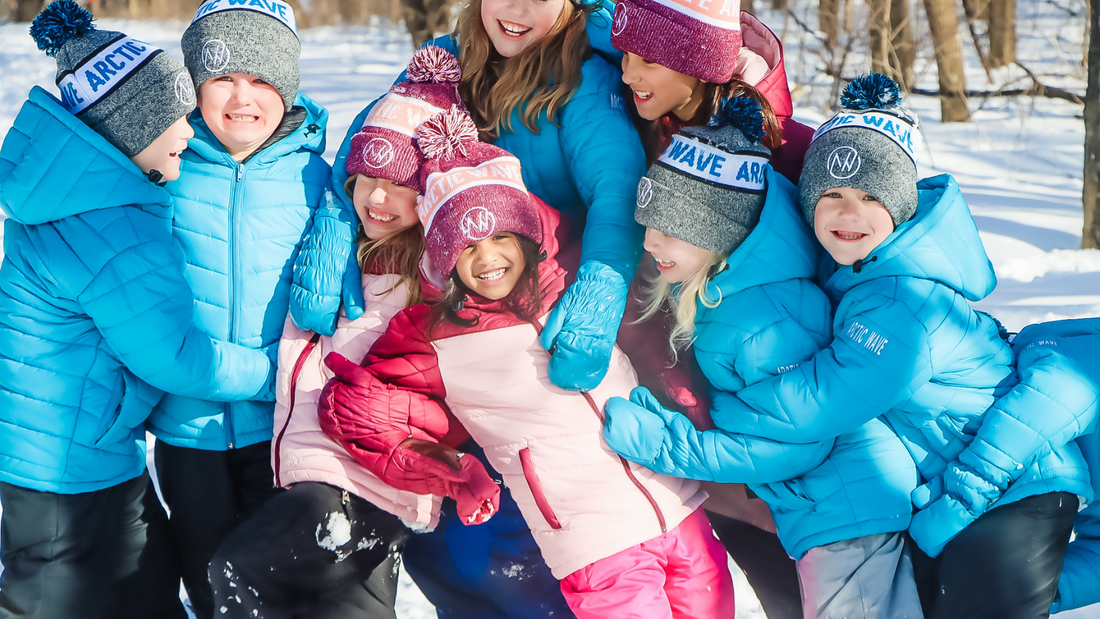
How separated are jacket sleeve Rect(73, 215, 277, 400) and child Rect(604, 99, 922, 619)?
3.49 ft

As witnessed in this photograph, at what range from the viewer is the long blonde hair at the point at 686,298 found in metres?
2.14

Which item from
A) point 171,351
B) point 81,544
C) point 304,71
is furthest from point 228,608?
point 304,71

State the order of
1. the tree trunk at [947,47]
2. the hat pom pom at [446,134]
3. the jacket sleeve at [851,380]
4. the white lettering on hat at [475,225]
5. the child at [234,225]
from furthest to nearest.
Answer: the tree trunk at [947,47]
the child at [234,225]
the hat pom pom at [446,134]
the white lettering on hat at [475,225]
the jacket sleeve at [851,380]

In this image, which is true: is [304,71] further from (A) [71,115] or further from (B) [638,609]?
(B) [638,609]

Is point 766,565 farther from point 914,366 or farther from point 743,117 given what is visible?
point 743,117

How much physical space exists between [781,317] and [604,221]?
52cm

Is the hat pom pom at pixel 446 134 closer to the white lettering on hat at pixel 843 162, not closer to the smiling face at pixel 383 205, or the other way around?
the smiling face at pixel 383 205

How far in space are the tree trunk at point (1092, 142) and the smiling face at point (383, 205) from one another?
14.4 ft

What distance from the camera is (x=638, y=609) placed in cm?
198

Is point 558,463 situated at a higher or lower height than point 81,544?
higher

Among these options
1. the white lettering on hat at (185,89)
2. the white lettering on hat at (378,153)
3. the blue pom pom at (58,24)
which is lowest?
the white lettering on hat at (378,153)

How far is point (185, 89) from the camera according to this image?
2.14m

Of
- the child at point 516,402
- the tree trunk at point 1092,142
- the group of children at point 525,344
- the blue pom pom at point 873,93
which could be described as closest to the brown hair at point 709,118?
the group of children at point 525,344

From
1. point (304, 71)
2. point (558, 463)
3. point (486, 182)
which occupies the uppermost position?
point (486, 182)
